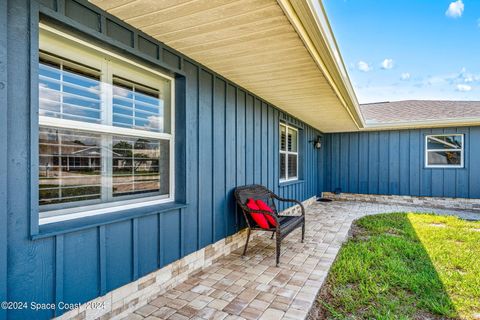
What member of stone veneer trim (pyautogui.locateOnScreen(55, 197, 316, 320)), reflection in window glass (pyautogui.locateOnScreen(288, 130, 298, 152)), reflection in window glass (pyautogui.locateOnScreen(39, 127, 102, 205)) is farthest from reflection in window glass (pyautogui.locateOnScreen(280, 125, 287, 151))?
reflection in window glass (pyautogui.locateOnScreen(39, 127, 102, 205))

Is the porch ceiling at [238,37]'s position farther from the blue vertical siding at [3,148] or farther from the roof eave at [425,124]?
the roof eave at [425,124]

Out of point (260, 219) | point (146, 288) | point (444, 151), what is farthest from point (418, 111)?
point (146, 288)

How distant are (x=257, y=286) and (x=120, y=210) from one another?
5.04ft

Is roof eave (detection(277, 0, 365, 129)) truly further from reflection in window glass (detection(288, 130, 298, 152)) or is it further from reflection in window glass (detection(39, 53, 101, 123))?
reflection in window glass (detection(288, 130, 298, 152))

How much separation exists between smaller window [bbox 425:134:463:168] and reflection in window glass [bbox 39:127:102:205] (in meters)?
8.75

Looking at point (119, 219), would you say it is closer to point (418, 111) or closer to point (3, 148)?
point (3, 148)

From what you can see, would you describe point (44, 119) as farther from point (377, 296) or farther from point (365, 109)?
point (365, 109)

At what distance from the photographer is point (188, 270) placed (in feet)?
9.45

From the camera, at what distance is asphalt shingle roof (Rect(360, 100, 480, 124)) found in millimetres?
7627

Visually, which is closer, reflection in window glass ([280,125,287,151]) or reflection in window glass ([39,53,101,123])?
reflection in window glass ([39,53,101,123])

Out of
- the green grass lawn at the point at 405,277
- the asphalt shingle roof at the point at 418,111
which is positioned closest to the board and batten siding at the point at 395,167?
the asphalt shingle roof at the point at 418,111

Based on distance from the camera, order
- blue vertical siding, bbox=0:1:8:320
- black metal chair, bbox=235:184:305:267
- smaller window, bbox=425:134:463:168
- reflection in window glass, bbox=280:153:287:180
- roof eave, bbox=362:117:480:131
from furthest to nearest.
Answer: smaller window, bbox=425:134:463:168 < roof eave, bbox=362:117:480:131 < reflection in window glass, bbox=280:153:287:180 < black metal chair, bbox=235:184:305:267 < blue vertical siding, bbox=0:1:8:320

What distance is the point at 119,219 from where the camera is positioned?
6.88 feet

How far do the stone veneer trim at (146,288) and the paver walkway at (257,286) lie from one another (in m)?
0.07
